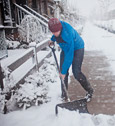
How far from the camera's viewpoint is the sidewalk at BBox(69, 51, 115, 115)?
320 cm

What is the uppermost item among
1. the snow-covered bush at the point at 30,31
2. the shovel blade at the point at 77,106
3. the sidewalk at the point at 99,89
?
the snow-covered bush at the point at 30,31

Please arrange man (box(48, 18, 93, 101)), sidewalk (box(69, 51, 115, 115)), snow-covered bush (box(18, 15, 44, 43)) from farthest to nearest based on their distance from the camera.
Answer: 1. snow-covered bush (box(18, 15, 44, 43))
2. sidewalk (box(69, 51, 115, 115))
3. man (box(48, 18, 93, 101))

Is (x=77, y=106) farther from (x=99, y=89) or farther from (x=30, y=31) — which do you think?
(x=30, y=31)

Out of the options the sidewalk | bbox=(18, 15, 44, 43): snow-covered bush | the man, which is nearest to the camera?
the man

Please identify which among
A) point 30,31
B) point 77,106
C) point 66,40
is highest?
point 66,40

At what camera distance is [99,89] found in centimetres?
406

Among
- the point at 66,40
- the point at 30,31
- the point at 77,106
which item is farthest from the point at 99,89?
the point at 30,31

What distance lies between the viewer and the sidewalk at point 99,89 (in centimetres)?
320

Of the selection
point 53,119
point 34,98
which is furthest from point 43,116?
point 34,98

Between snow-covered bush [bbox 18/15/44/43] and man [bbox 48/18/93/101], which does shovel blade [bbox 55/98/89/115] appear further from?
snow-covered bush [bbox 18/15/44/43]

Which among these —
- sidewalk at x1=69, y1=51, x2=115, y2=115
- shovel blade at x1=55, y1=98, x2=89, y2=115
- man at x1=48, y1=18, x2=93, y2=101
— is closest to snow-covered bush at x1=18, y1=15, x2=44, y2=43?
sidewalk at x1=69, y1=51, x2=115, y2=115

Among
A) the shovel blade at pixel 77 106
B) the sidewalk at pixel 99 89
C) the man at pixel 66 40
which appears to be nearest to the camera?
the man at pixel 66 40

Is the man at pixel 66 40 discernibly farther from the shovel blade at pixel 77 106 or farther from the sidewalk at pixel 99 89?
the sidewalk at pixel 99 89

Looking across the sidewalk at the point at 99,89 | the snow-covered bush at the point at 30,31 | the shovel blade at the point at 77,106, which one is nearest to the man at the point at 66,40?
the shovel blade at the point at 77,106
